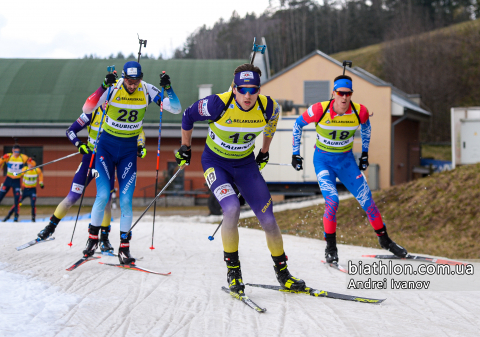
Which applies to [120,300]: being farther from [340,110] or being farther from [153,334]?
[340,110]

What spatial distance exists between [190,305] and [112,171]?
282cm

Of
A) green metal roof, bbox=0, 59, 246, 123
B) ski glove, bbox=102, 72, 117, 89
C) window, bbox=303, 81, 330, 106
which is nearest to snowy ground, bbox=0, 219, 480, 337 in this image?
ski glove, bbox=102, 72, 117, 89

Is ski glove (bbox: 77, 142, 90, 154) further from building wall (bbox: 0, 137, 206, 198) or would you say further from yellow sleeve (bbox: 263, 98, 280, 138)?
building wall (bbox: 0, 137, 206, 198)

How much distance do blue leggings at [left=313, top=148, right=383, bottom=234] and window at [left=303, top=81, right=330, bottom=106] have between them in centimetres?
1741

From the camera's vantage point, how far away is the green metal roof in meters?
23.2

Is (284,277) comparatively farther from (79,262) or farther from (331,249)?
(79,262)

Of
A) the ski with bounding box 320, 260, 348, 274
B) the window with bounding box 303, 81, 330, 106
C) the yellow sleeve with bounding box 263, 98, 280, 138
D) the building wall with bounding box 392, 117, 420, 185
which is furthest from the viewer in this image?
the building wall with bounding box 392, 117, 420, 185

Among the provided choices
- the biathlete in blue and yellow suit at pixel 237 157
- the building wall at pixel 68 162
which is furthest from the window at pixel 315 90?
the biathlete in blue and yellow suit at pixel 237 157

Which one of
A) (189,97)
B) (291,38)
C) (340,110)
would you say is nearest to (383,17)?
(291,38)

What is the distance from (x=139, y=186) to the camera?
2367 centimetres

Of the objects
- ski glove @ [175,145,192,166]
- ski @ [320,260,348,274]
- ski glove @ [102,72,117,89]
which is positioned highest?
ski glove @ [102,72,117,89]

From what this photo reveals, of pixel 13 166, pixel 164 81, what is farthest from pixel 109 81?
Answer: pixel 13 166

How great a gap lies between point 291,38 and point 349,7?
15.9 metres

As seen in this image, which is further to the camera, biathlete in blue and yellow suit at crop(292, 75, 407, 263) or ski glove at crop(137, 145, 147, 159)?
ski glove at crop(137, 145, 147, 159)
